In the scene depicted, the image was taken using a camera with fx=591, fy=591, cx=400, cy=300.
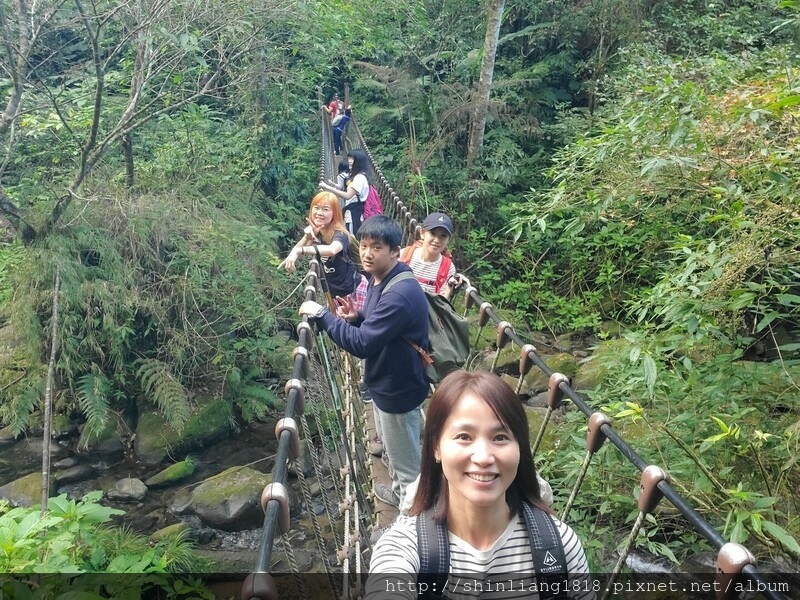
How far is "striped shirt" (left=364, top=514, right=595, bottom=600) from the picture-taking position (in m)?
0.89

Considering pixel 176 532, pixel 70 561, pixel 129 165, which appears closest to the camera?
pixel 70 561

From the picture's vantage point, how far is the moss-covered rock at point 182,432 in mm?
4590

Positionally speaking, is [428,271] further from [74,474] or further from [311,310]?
[74,474]

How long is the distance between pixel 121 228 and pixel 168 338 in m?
0.96

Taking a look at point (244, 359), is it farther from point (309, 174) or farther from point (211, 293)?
point (309, 174)

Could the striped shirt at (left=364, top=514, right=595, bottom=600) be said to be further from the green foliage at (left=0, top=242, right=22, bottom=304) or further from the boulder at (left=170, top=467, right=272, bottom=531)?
the green foliage at (left=0, top=242, right=22, bottom=304)

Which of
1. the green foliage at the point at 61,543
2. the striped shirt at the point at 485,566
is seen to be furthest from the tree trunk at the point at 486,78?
the striped shirt at the point at 485,566

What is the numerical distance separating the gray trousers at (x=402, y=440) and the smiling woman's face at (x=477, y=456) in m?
0.90

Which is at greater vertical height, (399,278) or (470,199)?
(399,278)

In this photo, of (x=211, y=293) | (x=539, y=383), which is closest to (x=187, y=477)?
(x=211, y=293)

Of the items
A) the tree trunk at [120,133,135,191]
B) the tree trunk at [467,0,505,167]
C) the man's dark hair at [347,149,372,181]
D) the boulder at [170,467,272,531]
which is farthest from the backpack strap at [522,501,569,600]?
the tree trunk at [467,0,505,167]

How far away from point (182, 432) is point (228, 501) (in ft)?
3.16

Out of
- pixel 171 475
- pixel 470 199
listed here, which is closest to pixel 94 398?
pixel 171 475

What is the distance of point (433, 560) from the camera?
91 centimetres
